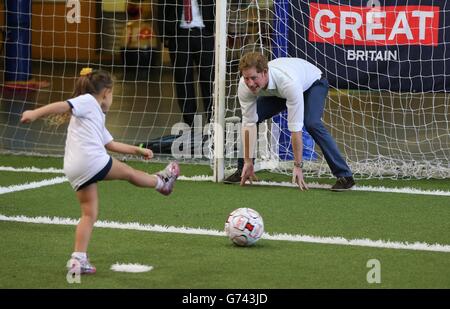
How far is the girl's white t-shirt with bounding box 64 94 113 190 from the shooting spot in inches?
201

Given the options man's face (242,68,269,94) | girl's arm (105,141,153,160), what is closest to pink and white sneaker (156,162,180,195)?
girl's arm (105,141,153,160)

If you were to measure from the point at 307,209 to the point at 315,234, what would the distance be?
0.92 m

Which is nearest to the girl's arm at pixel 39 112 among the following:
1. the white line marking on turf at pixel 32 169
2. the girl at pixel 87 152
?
the girl at pixel 87 152

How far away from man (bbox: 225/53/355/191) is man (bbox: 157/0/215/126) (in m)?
2.07

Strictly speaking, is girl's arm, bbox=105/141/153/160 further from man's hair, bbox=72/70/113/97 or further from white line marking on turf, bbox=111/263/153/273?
white line marking on turf, bbox=111/263/153/273

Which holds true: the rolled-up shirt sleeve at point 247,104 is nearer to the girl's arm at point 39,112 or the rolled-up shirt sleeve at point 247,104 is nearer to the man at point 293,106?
the man at point 293,106

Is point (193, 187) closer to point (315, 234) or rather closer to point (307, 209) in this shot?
point (307, 209)

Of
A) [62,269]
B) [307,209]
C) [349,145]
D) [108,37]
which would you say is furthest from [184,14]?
[108,37]

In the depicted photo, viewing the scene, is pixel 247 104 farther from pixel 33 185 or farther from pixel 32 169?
pixel 32 169

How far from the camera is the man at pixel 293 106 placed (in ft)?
24.8

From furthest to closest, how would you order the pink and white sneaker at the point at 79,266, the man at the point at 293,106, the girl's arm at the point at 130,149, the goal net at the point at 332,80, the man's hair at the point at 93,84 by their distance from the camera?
the goal net at the point at 332,80 → the man at the point at 293,106 → the girl's arm at the point at 130,149 → the man's hair at the point at 93,84 → the pink and white sneaker at the point at 79,266

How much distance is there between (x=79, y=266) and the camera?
16.4 ft

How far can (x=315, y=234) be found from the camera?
6.10 metres

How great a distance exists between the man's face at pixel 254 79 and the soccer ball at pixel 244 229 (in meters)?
1.77
